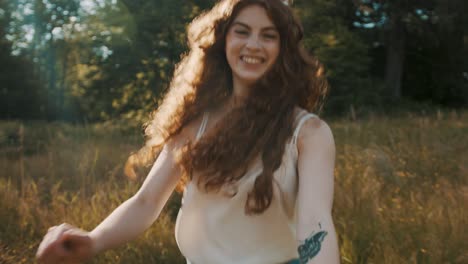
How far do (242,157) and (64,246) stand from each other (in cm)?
61

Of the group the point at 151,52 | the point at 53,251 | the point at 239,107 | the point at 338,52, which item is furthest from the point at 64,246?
the point at 338,52

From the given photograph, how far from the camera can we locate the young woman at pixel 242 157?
1.54 meters

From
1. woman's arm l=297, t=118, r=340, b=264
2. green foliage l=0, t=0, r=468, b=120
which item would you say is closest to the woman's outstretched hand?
woman's arm l=297, t=118, r=340, b=264

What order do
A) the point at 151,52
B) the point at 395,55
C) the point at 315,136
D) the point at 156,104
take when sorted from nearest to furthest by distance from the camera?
the point at 315,136 → the point at 156,104 → the point at 151,52 → the point at 395,55

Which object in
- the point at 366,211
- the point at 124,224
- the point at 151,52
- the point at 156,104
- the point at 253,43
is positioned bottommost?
the point at 151,52

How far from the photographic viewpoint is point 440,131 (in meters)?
7.61

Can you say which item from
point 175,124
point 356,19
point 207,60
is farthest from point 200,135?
point 356,19

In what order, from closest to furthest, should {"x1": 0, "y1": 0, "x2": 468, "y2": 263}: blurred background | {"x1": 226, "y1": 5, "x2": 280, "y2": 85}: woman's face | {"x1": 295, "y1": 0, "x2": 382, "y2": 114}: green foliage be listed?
1. {"x1": 226, "y1": 5, "x2": 280, "y2": 85}: woman's face
2. {"x1": 0, "y1": 0, "x2": 468, "y2": 263}: blurred background
3. {"x1": 295, "y1": 0, "x2": 382, "y2": 114}: green foliage

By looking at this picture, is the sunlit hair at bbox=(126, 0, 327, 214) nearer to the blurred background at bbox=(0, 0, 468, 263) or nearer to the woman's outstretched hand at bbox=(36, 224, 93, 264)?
the woman's outstretched hand at bbox=(36, 224, 93, 264)

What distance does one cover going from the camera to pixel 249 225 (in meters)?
1.60

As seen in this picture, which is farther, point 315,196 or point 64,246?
point 64,246

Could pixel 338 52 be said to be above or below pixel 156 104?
below

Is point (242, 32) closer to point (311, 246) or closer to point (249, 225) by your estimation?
point (249, 225)

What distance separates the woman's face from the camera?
175cm
